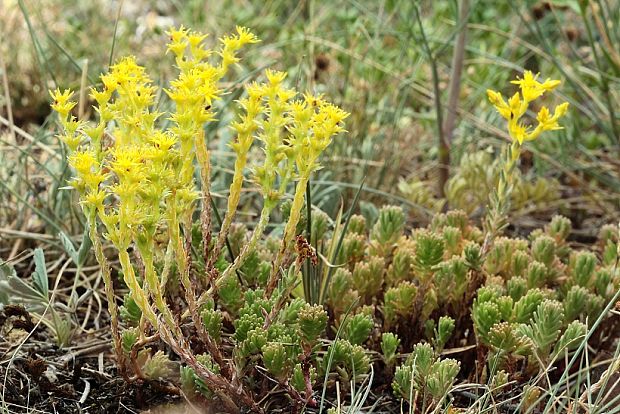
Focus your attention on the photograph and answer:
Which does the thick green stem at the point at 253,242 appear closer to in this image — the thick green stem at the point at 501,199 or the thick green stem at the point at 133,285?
the thick green stem at the point at 133,285

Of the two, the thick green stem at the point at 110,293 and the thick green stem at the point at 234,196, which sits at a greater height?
the thick green stem at the point at 234,196

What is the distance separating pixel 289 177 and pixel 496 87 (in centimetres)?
225

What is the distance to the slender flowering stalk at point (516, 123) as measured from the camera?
183 centimetres

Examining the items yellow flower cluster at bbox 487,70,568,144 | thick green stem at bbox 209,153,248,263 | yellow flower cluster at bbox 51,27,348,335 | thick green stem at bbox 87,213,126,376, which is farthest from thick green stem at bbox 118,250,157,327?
yellow flower cluster at bbox 487,70,568,144

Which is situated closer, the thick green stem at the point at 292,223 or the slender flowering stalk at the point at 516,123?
the thick green stem at the point at 292,223

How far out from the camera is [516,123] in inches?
76.8

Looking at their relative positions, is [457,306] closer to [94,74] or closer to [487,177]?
[487,177]

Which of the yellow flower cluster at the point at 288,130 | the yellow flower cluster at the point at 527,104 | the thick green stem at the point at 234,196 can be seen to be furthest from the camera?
the yellow flower cluster at the point at 527,104

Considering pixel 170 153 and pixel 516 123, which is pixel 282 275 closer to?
pixel 170 153

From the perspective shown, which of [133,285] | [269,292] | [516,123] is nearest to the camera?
[133,285]

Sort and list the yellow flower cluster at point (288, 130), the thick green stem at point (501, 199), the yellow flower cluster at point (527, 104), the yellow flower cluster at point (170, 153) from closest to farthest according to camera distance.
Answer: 1. the yellow flower cluster at point (170, 153)
2. the yellow flower cluster at point (288, 130)
3. the yellow flower cluster at point (527, 104)
4. the thick green stem at point (501, 199)

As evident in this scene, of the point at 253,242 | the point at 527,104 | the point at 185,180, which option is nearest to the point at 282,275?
the point at 253,242

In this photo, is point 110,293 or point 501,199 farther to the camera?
point 501,199

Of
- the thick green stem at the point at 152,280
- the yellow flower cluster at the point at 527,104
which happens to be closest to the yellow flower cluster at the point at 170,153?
the thick green stem at the point at 152,280
